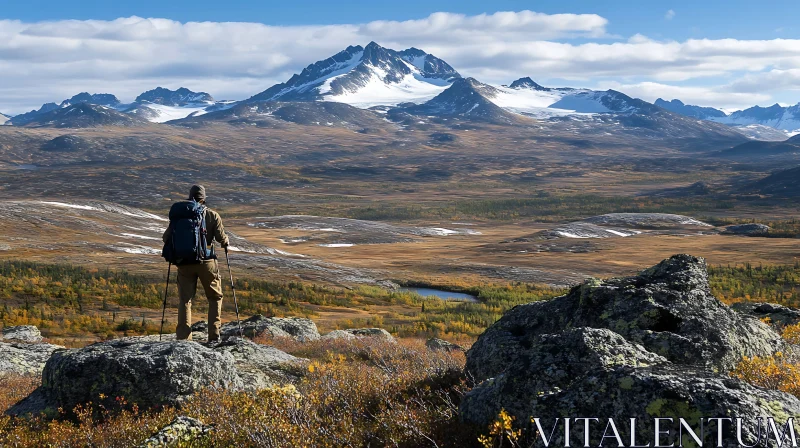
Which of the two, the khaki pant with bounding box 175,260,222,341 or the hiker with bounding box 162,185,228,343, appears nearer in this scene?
the hiker with bounding box 162,185,228,343

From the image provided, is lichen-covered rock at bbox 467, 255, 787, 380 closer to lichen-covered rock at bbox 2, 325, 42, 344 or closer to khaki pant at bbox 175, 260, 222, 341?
khaki pant at bbox 175, 260, 222, 341

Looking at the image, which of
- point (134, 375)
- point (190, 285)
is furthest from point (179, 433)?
point (190, 285)

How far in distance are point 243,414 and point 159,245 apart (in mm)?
53355

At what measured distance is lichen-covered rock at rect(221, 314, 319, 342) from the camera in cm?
1706

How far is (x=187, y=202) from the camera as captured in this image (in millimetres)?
11008

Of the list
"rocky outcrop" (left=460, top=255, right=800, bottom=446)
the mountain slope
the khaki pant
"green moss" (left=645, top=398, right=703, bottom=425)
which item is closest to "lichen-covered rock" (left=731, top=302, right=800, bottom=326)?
"rocky outcrop" (left=460, top=255, right=800, bottom=446)

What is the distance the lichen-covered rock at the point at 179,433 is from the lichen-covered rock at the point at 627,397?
267 centimetres

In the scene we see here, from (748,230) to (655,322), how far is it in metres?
92.8

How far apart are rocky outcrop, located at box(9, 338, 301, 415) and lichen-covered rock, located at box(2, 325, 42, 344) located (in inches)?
439

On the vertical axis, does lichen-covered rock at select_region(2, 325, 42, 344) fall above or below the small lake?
above

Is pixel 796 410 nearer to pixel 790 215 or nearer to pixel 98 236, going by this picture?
pixel 98 236

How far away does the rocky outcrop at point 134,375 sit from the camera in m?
7.98

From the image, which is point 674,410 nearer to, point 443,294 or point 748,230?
point 443,294

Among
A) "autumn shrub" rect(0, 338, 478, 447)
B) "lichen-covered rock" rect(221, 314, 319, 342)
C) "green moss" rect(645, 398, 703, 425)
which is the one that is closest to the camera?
"green moss" rect(645, 398, 703, 425)
